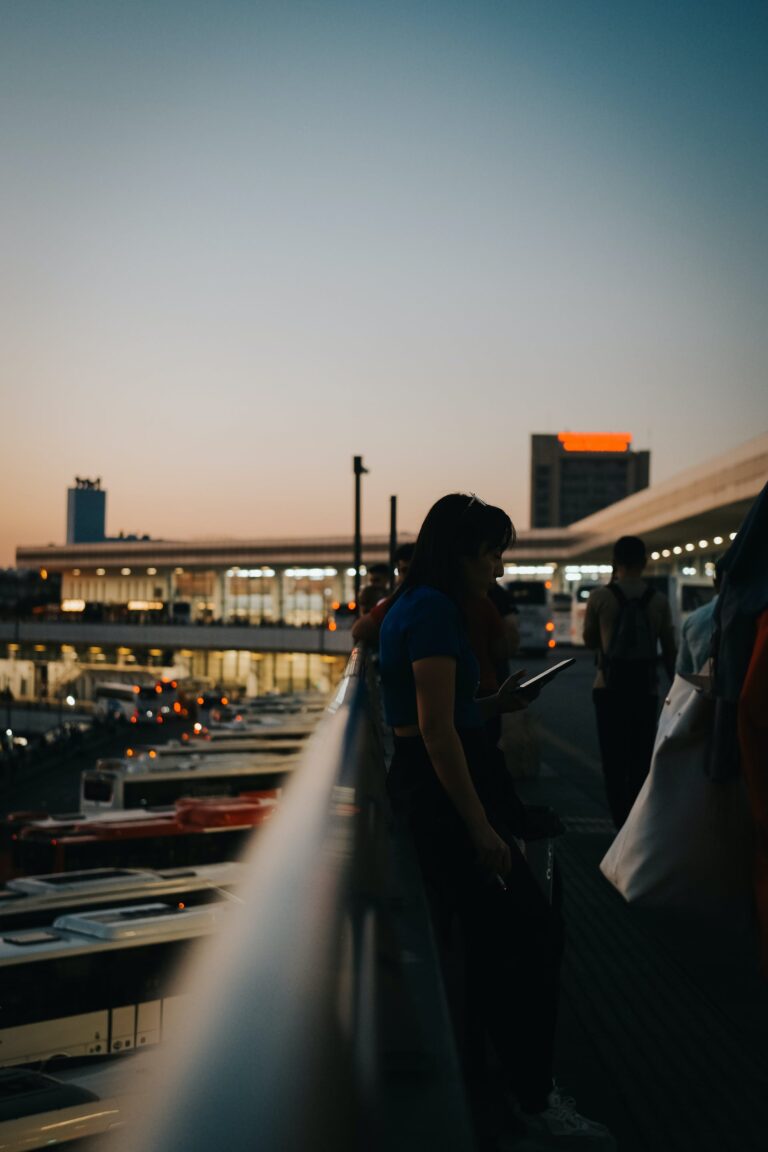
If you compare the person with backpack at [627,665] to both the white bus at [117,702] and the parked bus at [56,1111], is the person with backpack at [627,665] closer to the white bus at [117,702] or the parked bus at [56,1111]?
the parked bus at [56,1111]

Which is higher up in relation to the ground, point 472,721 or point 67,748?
point 472,721

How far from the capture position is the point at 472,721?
124 inches

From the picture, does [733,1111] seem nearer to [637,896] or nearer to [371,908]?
[637,896]

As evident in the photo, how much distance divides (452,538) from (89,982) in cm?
1087

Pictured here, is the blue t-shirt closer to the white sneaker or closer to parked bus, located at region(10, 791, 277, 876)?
the white sneaker

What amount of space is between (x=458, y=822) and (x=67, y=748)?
6448cm

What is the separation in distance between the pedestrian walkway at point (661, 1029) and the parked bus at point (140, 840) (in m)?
19.2

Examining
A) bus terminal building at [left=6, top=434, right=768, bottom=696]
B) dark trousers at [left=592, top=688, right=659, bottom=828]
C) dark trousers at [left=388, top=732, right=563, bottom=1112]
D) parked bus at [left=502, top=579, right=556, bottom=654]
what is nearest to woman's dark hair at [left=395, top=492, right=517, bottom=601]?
dark trousers at [left=388, top=732, right=563, bottom=1112]

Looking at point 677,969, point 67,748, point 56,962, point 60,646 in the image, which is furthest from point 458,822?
point 60,646

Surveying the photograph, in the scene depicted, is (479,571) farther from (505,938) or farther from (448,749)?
(505,938)

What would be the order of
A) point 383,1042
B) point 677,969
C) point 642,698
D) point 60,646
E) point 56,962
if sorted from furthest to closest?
point 60,646
point 56,962
point 642,698
point 677,969
point 383,1042

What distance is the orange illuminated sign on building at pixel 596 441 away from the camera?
174 metres

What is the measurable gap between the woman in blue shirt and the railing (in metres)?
0.57

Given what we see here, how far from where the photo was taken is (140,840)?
2472 cm
